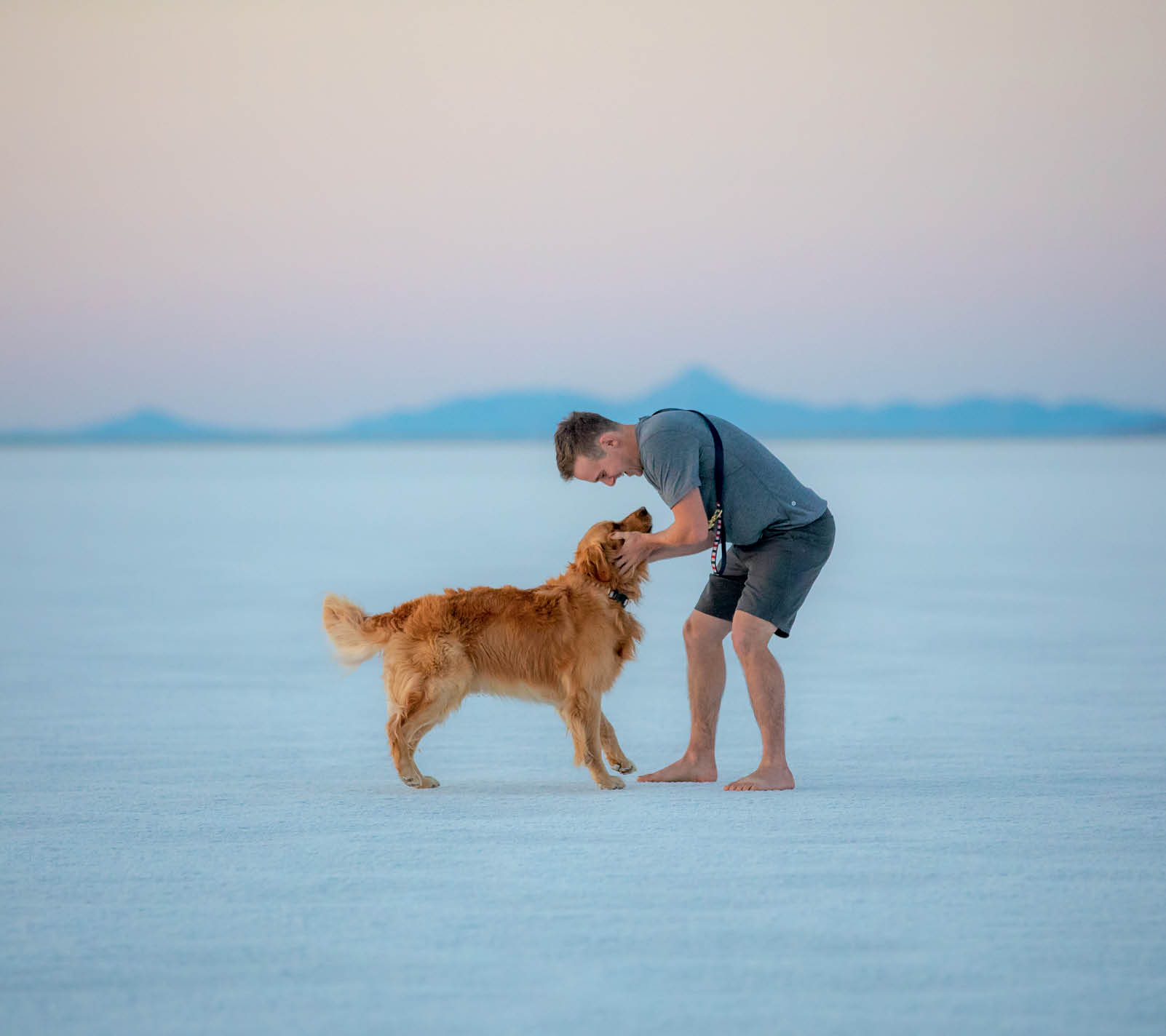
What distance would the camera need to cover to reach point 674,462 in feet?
17.1

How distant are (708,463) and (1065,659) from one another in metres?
4.00

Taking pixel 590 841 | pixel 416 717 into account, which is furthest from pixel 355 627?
pixel 590 841

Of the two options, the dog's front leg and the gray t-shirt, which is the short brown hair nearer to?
the gray t-shirt

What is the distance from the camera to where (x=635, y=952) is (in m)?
3.42

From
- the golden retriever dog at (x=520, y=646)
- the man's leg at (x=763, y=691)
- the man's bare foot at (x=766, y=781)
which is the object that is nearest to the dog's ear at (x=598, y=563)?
the golden retriever dog at (x=520, y=646)

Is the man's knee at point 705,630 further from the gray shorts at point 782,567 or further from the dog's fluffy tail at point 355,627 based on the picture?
the dog's fluffy tail at point 355,627

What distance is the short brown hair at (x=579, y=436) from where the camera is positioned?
531 centimetres

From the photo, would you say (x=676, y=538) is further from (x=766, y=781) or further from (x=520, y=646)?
(x=766, y=781)

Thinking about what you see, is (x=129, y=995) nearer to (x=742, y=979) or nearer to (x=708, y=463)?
(x=742, y=979)

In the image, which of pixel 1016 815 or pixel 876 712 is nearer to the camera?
pixel 1016 815

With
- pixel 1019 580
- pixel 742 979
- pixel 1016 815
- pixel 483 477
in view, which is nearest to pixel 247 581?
pixel 1019 580

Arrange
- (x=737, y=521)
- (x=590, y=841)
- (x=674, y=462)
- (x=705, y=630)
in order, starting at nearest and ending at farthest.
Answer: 1. (x=590, y=841)
2. (x=674, y=462)
3. (x=737, y=521)
4. (x=705, y=630)

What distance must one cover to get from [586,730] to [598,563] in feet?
2.11

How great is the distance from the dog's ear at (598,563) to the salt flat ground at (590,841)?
822 millimetres
